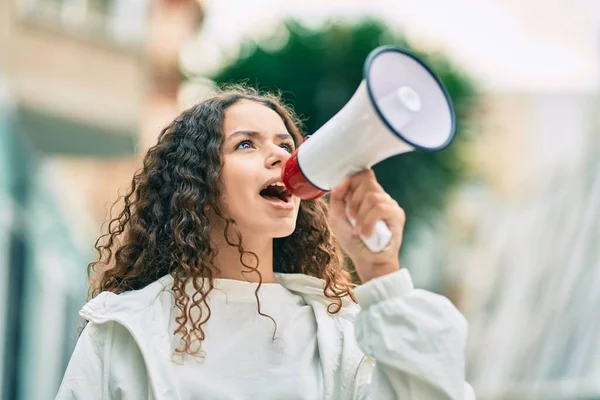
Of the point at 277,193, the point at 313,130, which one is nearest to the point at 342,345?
the point at 277,193

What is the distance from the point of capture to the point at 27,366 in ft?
15.6

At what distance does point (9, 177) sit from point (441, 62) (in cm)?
238

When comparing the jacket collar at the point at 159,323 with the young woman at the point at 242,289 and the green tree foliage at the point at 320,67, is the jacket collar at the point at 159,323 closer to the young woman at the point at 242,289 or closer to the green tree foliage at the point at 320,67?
the young woman at the point at 242,289

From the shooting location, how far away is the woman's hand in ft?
4.21

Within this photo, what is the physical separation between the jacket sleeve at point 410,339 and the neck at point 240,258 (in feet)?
1.07

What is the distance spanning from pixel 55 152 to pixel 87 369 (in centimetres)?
385

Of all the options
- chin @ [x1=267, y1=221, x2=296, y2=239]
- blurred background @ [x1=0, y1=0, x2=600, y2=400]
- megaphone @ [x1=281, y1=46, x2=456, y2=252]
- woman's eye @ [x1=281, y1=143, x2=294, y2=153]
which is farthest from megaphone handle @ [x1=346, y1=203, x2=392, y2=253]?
blurred background @ [x1=0, y1=0, x2=600, y2=400]

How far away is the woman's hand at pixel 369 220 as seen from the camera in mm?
1282

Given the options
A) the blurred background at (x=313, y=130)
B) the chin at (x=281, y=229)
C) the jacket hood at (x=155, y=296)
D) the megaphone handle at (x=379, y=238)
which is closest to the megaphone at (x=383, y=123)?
→ the megaphone handle at (x=379, y=238)

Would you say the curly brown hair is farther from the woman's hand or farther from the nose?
the woman's hand

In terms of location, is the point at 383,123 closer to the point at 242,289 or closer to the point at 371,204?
the point at 371,204

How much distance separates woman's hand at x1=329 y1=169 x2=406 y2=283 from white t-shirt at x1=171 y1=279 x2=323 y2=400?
0.25 meters

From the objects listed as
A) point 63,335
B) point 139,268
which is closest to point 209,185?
point 139,268

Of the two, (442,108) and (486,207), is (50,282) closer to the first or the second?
(486,207)
